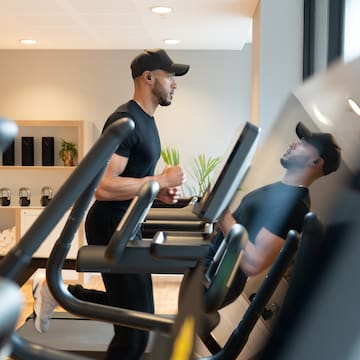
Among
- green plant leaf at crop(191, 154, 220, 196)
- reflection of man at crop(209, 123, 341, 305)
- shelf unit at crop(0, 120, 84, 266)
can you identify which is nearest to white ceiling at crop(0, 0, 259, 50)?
shelf unit at crop(0, 120, 84, 266)

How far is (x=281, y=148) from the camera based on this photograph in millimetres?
843

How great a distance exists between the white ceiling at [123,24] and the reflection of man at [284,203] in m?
3.30

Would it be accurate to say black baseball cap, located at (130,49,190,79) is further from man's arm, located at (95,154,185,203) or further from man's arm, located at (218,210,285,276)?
man's arm, located at (218,210,285,276)

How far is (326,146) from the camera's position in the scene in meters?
0.65

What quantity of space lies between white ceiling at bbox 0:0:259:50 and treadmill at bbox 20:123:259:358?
2703 mm

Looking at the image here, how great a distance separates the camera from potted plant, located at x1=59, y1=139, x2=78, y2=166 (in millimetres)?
5773

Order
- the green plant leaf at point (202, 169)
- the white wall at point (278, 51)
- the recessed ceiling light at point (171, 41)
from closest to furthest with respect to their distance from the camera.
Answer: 1. the white wall at point (278, 51)
2. the recessed ceiling light at point (171, 41)
3. the green plant leaf at point (202, 169)

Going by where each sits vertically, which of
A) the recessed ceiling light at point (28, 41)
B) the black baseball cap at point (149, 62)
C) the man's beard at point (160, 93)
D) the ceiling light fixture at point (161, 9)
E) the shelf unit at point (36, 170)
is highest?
the black baseball cap at point (149, 62)

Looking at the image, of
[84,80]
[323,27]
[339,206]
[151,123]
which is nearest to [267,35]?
[323,27]

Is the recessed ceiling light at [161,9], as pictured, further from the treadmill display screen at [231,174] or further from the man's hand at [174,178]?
the treadmill display screen at [231,174]

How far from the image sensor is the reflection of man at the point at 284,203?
64cm

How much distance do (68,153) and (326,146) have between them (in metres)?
5.26

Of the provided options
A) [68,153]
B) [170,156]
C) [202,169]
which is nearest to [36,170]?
[68,153]

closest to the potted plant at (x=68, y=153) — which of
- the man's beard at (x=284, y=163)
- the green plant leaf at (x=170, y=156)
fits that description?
the green plant leaf at (x=170, y=156)
